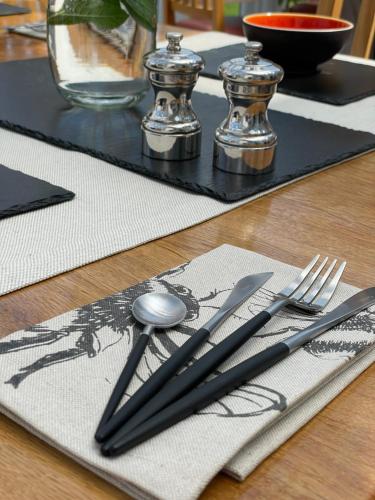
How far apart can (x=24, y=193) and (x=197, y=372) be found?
38 centimetres

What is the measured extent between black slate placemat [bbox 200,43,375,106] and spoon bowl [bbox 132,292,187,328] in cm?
71

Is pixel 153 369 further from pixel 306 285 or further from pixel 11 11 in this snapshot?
pixel 11 11

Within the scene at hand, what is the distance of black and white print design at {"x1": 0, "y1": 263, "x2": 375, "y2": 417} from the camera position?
0.45 metres

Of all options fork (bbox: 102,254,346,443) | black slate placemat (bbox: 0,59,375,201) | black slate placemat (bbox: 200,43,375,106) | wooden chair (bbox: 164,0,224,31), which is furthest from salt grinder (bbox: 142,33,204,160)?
wooden chair (bbox: 164,0,224,31)

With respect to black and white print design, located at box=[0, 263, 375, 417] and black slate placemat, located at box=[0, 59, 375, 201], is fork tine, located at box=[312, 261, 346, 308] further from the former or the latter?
black slate placemat, located at box=[0, 59, 375, 201]

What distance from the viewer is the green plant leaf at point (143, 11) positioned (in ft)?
3.22

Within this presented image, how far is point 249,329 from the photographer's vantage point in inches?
19.8

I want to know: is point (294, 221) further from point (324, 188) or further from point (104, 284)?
point (104, 284)

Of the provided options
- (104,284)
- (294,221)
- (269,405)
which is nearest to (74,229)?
(104,284)

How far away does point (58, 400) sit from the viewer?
44cm

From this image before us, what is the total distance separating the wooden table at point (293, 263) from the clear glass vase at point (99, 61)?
0.31 meters

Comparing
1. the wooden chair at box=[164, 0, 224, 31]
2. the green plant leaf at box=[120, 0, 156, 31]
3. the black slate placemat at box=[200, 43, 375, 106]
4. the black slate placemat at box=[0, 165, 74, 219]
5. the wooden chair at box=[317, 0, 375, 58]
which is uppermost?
the green plant leaf at box=[120, 0, 156, 31]

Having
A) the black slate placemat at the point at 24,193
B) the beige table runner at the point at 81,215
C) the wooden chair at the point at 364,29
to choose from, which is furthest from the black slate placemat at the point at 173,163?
the wooden chair at the point at 364,29

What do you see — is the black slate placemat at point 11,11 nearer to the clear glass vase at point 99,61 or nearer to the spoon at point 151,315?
the clear glass vase at point 99,61
